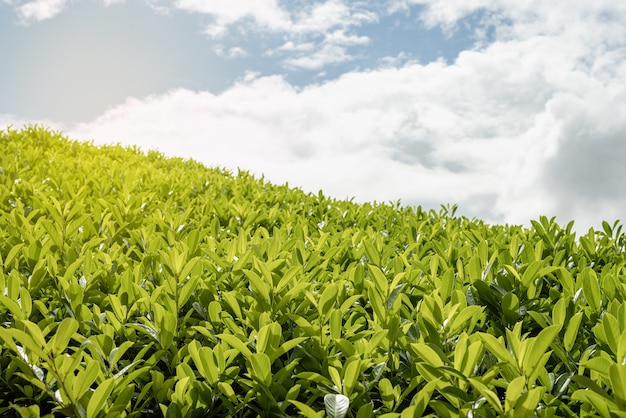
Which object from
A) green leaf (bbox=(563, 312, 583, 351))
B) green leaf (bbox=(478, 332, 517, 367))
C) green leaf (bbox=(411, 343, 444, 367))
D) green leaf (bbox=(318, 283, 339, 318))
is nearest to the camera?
green leaf (bbox=(478, 332, 517, 367))

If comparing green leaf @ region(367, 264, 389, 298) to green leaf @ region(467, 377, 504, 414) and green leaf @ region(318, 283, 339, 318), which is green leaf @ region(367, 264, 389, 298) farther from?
green leaf @ region(467, 377, 504, 414)

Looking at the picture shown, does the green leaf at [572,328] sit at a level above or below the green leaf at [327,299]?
above

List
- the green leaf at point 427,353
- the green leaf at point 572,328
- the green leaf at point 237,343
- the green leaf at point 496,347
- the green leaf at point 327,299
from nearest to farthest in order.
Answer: the green leaf at point 496,347 → the green leaf at point 427,353 → the green leaf at point 237,343 → the green leaf at point 572,328 → the green leaf at point 327,299

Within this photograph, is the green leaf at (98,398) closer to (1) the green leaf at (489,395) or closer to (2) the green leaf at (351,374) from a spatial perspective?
(2) the green leaf at (351,374)

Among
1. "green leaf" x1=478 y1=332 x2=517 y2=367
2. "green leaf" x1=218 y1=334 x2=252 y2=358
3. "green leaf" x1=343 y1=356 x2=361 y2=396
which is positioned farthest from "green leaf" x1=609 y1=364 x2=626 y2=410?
"green leaf" x1=218 y1=334 x2=252 y2=358

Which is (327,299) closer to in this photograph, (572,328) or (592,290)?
(572,328)

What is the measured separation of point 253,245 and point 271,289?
951 millimetres

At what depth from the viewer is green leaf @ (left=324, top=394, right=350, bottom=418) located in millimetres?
1995

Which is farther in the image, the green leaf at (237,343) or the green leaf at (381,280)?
the green leaf at (381,280)

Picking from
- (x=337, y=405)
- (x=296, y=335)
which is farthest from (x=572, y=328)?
(x=296, y=335)

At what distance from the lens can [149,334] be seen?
2688 mm

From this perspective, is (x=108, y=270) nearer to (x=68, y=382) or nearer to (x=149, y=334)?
(x=149, y=334)

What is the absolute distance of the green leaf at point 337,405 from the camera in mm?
1995

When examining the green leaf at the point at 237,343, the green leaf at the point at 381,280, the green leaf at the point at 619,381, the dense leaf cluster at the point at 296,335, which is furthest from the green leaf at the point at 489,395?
the green leaf at the point at 381,280
